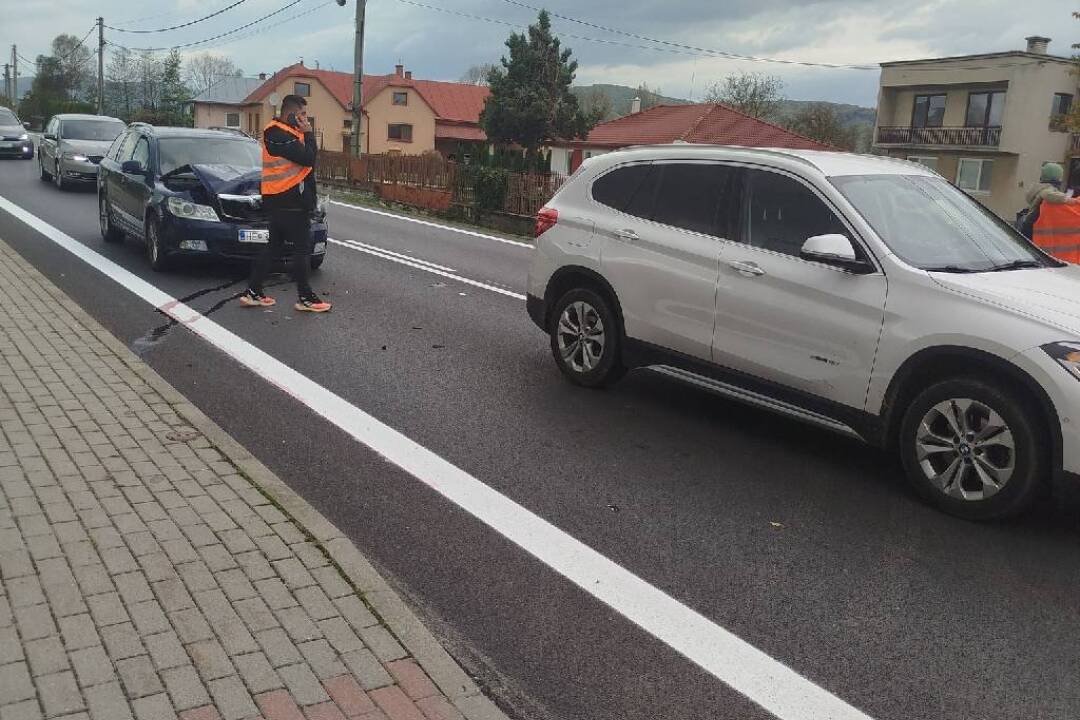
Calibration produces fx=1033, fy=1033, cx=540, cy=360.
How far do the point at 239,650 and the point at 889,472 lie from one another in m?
3.87

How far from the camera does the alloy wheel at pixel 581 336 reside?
24.1 ft

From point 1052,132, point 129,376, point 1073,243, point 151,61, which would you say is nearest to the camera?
point 129,376

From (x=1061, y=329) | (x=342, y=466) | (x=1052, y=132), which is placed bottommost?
(x=342, y=466)

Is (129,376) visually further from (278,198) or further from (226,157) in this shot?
(226,157)

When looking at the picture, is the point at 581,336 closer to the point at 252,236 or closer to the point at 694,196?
the point at 694,196

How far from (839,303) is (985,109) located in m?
54.5

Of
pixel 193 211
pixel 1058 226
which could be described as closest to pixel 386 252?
pixel 193 211

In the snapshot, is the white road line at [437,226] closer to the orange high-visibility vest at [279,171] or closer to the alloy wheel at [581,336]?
the orange high-visibility vest at [279,171]

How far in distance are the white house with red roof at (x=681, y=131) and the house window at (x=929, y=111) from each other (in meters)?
5.51

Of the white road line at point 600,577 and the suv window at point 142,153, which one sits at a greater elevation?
the suv window at point 142,153

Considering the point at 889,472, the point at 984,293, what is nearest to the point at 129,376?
the point at 889,472

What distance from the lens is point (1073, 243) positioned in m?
9.29

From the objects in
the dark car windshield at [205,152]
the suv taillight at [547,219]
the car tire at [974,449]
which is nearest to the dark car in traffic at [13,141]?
the dark car windshield at [205,152]

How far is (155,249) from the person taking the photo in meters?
11.9
